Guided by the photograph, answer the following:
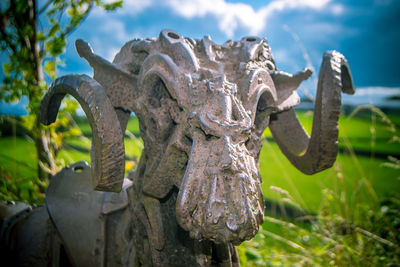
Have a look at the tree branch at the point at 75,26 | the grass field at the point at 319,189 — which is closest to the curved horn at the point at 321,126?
the grass field at the point at 319,189

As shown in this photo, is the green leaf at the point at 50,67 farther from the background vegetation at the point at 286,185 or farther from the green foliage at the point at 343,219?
the green foliage at the point at 343,219

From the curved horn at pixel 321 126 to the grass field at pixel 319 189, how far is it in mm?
475

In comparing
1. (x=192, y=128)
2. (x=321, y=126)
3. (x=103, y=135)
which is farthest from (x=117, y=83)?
(x=321, y=126)

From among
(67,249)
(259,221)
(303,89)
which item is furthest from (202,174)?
(303,89)

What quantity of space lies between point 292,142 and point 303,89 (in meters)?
0.84

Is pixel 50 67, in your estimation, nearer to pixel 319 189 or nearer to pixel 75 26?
pixel 75 26

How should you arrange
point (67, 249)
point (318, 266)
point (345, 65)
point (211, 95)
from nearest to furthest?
point (211, 95), point (345, 65), point (67, 249), point (318, 266)

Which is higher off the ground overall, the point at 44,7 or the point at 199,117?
the point at 44,7

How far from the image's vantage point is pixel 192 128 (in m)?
0.89

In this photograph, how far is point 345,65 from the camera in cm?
129

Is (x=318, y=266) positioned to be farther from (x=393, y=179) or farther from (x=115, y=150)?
(x=115, y=150)

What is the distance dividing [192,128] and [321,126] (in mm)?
596

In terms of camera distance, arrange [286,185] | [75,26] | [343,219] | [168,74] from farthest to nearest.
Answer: [286,185] → [75,26] → [343,219] → [168,74]

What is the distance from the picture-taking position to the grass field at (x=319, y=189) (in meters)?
2.19
